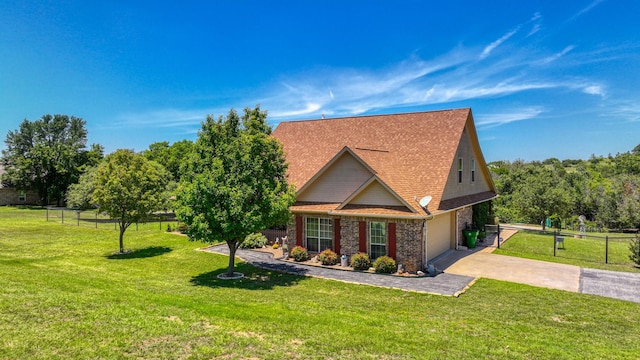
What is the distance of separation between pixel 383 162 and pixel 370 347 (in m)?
12.8

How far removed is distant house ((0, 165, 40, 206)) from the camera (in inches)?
2142

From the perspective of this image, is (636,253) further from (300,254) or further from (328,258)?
(300,254)

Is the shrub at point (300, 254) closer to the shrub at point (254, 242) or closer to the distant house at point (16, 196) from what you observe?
the shrub at point (254, 242)

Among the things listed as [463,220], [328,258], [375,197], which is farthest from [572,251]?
[328,258]

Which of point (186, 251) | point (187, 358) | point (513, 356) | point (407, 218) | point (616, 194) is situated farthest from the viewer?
point (616, 194)

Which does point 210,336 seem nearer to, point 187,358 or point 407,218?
point 187,358

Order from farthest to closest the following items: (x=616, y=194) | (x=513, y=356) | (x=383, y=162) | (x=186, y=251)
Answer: (x=616, y=194)
(x=186, y=251)
(x=383, y=162)
(x=513, y=356)

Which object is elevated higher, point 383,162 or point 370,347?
point 383,162

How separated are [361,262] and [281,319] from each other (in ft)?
25.9

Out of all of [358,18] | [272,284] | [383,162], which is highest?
[358,18]

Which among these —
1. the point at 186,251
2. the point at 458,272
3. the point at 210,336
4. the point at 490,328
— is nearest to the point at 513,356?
the point at 490,328

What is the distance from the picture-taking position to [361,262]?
16875 mm

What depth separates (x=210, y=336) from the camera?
7.86 meters

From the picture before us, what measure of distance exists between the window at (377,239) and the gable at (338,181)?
2.21m
